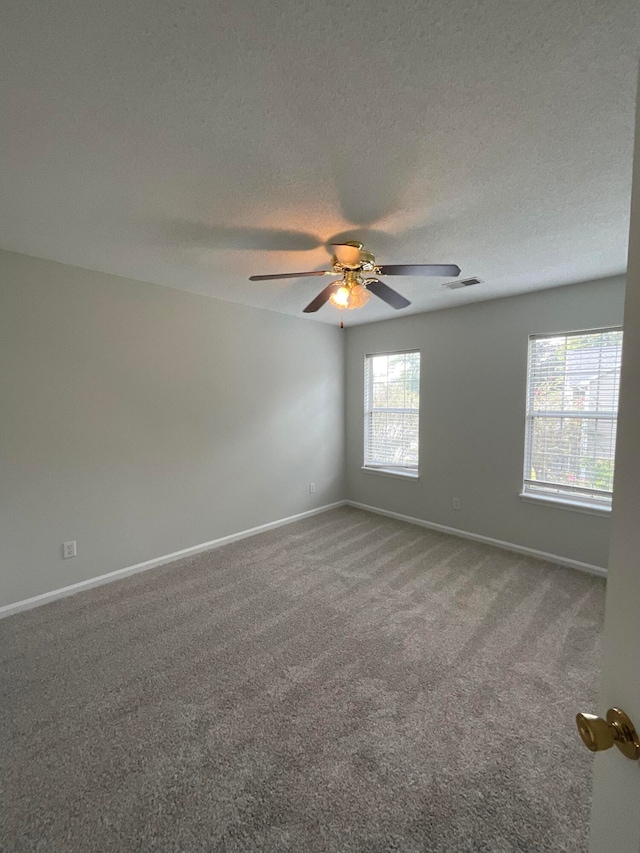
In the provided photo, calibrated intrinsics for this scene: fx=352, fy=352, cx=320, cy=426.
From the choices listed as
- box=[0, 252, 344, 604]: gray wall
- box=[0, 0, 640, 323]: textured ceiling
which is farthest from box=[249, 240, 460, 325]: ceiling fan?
box=[0, 252, 344, 604]: gray wall

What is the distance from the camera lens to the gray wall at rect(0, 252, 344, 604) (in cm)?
243

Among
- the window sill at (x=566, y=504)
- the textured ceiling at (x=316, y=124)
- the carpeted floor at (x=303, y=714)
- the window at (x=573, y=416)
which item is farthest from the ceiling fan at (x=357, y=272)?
the window sill at (x=566, y=504)

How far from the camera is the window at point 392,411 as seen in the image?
4129 millimetres

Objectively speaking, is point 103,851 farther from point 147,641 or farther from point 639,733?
point 639,733

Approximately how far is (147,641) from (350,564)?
163cm

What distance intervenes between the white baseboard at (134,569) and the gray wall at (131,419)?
0.05 metres

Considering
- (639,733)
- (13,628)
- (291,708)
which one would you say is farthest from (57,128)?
(13,628)

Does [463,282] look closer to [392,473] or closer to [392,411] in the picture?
[392,411]

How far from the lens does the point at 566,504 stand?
9.98 feet

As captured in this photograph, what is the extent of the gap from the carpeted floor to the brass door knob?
104cm

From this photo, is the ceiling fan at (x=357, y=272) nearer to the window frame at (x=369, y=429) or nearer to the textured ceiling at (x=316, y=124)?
the textured ceiling at (x=316, y=124)

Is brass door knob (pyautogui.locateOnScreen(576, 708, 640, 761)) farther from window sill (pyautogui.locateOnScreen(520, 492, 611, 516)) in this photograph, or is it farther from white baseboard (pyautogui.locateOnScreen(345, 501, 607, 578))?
white baseboard (pyautogui.locateOnScreen(345, 501, 607, 578))

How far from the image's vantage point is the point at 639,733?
0.55 meters

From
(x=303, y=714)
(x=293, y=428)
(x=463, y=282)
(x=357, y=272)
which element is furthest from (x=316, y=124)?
(x=293, y=428)
